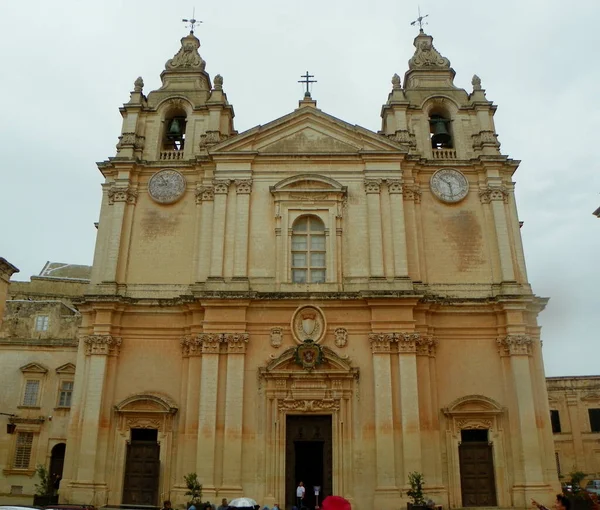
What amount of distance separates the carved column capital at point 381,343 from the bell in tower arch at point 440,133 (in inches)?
373

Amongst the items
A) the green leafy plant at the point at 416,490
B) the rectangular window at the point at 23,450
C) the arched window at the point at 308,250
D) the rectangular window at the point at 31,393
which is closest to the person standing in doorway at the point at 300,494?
the green leafy plant at the point at 416,490

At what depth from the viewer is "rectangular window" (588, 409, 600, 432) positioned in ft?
121

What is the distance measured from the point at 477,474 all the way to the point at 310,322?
760 cm

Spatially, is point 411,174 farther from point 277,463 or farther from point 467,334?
point 277,463

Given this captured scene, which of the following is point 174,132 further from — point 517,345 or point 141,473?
point 517,345

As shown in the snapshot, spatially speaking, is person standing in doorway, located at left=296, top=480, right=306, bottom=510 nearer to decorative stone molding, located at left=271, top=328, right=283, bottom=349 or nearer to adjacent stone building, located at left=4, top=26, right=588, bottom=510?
adjacent stone building, located at left=4, top=26, right=588, bottom=510

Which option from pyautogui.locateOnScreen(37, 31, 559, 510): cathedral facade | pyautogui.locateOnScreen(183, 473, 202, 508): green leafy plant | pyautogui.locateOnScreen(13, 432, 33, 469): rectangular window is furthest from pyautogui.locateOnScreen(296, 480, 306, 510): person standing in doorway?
pyautogui.locateOnScreen(13, 432, 33, 469): rectangular window

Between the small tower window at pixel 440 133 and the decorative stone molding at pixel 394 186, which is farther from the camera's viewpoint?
the small tower window at pixel 440 133

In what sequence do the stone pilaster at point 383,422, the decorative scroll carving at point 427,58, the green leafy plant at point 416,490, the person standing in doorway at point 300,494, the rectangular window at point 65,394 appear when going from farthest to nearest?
the rectangular window at point 65,394, the decorative scroll carving at point 427,58, the stone pilaster at point 383,422, the person standing in doorway at point 300,494, the green leafy plant at point 416,490

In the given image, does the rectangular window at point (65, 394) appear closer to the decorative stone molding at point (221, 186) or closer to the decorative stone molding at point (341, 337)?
the decorative stone molding at point (221, 186)

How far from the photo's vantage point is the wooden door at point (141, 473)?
63.8 ft

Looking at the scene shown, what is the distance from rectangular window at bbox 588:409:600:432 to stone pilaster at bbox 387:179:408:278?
23730 mm

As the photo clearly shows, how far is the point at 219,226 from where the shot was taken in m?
21.9

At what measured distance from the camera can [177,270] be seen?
869 inches
